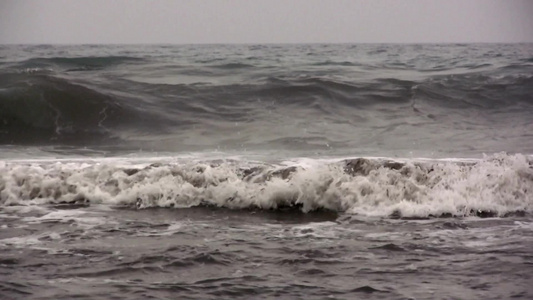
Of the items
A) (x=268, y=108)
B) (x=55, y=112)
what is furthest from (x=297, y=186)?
(x=55, y=112)

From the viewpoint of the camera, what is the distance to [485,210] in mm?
7094

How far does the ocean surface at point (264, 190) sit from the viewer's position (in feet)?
15.6

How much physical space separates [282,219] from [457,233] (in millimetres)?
1627

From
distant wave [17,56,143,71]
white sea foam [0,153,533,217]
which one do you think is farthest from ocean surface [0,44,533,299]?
distant wave [17,56,143,71]

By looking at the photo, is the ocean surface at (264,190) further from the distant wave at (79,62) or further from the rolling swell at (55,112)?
the distant wave at (79,62)

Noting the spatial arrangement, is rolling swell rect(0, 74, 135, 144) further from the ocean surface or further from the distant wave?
the distant wave

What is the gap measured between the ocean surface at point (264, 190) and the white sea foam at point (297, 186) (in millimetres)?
23

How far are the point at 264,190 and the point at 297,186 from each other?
350mm

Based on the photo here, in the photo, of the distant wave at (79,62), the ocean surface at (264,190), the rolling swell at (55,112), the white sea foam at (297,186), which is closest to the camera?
the ocean surface at (264,190)

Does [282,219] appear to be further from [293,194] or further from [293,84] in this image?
[293,84]

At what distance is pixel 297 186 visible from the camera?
25.1 ft

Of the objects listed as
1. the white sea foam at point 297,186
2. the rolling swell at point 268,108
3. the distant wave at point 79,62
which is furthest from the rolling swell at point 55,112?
the distant wave at point 79,62

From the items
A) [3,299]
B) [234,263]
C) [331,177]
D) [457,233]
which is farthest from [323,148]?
[3,299]

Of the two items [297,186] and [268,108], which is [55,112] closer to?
Answer: [268,108]
